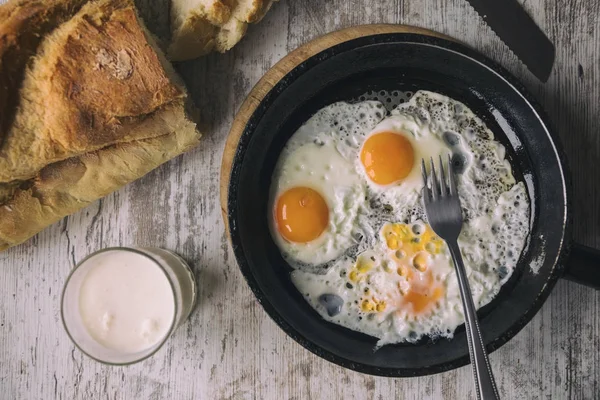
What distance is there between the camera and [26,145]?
1.86 metres

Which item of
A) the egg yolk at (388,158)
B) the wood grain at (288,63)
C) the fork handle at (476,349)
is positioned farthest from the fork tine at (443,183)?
the wood grain at (288,63)

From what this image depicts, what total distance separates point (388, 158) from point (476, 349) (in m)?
0.69

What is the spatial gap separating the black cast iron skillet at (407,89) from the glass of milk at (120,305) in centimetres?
36

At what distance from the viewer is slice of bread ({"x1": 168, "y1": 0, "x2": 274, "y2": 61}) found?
1.95m

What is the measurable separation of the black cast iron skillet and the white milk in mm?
386

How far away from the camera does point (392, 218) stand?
2023mm

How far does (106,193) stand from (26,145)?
34 cm

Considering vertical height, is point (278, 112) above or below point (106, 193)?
above

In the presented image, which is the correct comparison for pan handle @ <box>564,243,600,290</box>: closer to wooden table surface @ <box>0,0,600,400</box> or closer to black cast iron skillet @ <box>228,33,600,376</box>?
black cast iron skillet @ <box>228,33,600,376</box>

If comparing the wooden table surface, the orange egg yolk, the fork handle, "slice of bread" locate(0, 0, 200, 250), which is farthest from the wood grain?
the fork handle

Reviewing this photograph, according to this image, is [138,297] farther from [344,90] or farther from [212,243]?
[344,90]

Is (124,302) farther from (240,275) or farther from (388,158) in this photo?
(388,158)

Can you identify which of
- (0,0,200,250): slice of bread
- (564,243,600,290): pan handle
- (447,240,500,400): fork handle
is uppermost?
(0,0,200,250): slice of bread

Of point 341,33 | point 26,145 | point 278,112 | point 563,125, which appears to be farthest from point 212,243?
point 563,125
